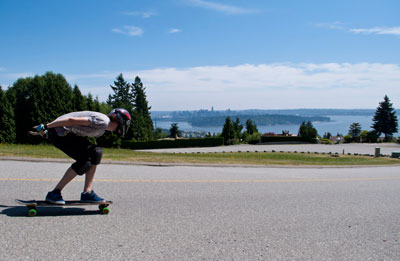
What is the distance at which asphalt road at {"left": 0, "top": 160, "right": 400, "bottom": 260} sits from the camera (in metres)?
3.80

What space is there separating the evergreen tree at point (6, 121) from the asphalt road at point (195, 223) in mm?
38425

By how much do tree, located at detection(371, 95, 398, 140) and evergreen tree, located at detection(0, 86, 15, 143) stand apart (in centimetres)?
7777

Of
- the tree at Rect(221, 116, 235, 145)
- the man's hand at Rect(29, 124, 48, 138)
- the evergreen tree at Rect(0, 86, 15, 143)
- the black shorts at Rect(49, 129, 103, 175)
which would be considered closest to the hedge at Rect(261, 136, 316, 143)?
the tree at Rect(221, 116, 235, 145)

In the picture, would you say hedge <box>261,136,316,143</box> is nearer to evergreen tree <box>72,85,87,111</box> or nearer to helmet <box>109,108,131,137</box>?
evergreen tree <box>72,85,87,111</box>

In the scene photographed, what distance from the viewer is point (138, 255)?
11.9ft

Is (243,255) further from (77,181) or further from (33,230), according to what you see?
(77,181)

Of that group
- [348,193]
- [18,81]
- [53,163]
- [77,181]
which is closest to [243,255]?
[77,181]


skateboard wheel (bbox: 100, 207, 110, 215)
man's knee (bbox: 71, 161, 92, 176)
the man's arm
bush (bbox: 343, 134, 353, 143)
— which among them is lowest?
skateboard wheel (bbox: 100, 207, 110, 215)

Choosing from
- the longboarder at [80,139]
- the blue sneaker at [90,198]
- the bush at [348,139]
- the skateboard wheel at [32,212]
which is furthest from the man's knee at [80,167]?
the bush at [348,139]

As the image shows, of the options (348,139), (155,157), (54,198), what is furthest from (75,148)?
(348,139)

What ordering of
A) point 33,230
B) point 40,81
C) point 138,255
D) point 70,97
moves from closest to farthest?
point 138,255
point 33,230
point 70,97
point 40,81

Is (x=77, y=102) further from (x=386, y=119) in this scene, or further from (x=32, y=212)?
(x=386, y=119)

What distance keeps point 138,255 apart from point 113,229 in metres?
0.84

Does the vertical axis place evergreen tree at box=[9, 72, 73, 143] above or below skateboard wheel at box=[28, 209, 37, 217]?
above
